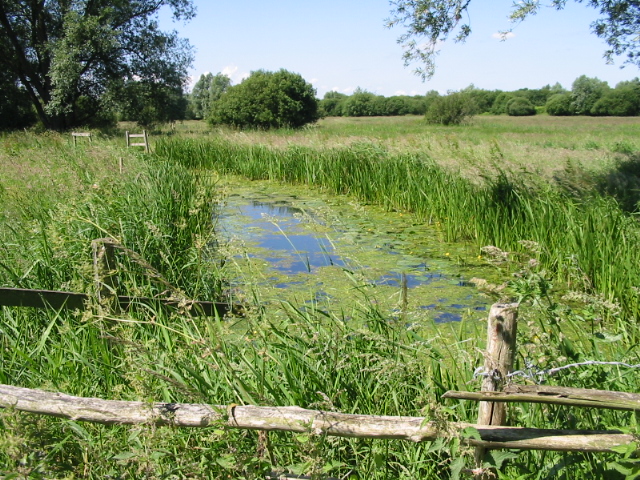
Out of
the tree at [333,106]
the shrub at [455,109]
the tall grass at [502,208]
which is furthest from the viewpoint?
the tree at [333,106]

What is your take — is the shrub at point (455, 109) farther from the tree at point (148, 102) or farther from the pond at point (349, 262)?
the pond at point (349, 262)

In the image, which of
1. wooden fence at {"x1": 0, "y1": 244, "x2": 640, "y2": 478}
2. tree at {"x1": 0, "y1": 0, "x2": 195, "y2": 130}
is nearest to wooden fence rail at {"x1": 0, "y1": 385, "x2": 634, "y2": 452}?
wooden fence at {"x1": 0, "y1": 244, "x2": 640, "y2": 478}

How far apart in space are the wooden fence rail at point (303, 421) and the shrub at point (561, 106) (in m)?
49.3

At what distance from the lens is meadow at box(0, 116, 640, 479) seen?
2156 millimetres

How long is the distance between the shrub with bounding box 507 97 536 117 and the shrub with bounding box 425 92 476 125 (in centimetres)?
1423

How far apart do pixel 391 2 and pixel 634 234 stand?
592cm

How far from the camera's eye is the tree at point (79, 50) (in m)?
24.0

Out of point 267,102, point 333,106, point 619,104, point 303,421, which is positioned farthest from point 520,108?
point 303,421

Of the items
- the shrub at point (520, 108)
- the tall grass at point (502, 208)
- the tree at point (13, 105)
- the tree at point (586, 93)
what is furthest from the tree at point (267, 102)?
the shrub at point (520, 108)

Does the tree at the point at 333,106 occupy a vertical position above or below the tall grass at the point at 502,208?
above

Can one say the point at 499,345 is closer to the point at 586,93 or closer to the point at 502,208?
the point at 502,208

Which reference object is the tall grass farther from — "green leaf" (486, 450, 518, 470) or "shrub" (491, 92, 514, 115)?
"shrub" (491, 92, 514, 115)

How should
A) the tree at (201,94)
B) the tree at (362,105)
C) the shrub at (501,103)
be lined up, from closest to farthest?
the shrub at (501,103), the tree at (362,105), the tree at (201,94)

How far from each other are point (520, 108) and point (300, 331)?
51996mm
